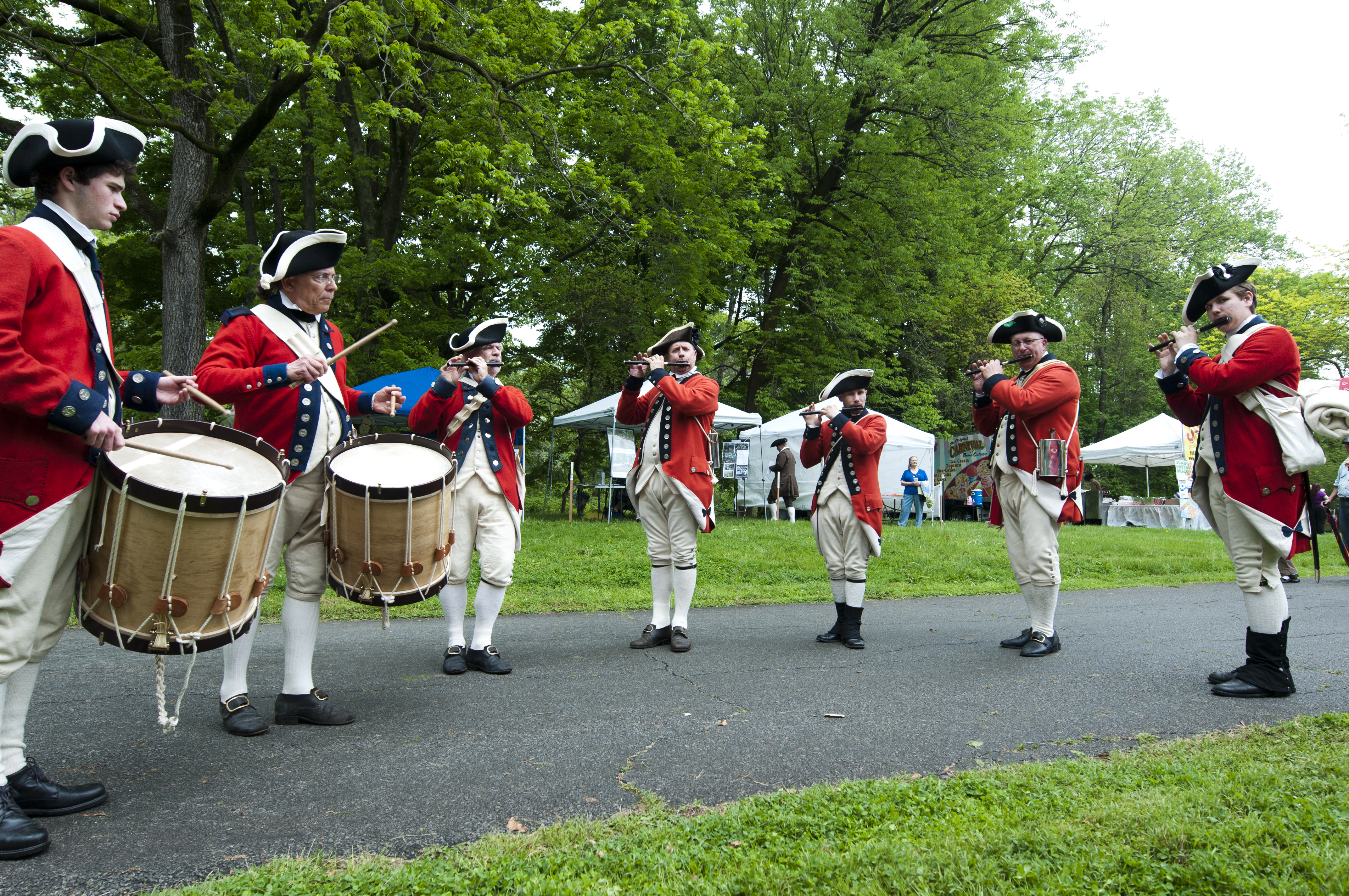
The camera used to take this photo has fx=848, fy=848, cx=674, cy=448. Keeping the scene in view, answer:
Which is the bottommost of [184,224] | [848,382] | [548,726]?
[548,726]

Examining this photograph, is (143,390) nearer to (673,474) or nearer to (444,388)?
(444,388)

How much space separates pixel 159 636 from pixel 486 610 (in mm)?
2360

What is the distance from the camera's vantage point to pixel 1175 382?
5.22 metres

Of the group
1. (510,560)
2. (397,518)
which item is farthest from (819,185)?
(397,518)

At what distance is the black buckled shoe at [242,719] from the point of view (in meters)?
3.73

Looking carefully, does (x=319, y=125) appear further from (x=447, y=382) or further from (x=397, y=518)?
(x=397, y=518)

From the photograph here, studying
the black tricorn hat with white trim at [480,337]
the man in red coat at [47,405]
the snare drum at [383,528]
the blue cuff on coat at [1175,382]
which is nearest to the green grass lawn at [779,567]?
the black tricorn hat with white trim at [480,337]

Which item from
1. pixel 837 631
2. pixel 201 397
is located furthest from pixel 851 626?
pixel 201 397

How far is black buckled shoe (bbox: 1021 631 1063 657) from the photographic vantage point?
18.6 feet

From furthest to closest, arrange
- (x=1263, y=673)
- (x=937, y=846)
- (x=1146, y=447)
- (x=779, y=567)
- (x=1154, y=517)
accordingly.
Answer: (x=1146, y=447) → (x=1154, y=517) → (x=779, y=567) → (x=1263, y=673) → (x=937, y=846)

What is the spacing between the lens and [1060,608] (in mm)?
8086

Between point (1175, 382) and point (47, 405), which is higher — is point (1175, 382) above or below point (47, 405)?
above

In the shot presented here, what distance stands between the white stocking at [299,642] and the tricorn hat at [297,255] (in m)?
A: 1.54

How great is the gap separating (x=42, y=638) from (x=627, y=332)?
54.0 ft
